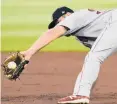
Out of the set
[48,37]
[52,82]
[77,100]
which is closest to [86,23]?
[48,37]

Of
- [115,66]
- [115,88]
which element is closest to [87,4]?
[115,66]

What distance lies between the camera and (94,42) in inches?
178

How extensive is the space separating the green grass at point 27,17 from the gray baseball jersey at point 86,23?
7.53 metres

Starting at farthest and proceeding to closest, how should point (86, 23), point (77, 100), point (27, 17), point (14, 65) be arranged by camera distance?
point (27, 17), point (14, 65), point (86, 23), point (77, 100)

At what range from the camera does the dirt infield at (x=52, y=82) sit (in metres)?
6.10

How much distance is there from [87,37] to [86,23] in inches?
6.7

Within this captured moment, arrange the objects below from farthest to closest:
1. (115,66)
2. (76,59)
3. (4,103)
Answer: (76,59) < (115,66) < (4,103)

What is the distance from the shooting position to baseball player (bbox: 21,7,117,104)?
4.33m

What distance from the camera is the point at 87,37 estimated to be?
182 inches

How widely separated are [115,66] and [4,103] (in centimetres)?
450

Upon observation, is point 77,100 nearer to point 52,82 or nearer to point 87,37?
point 87,37

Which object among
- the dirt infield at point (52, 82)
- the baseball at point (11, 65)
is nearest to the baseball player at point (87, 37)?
the baseball at point (11, 65)

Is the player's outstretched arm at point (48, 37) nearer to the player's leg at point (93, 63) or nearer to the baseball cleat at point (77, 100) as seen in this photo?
the player's leg at point (93, 63)

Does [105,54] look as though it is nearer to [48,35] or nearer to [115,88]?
[48,35]
